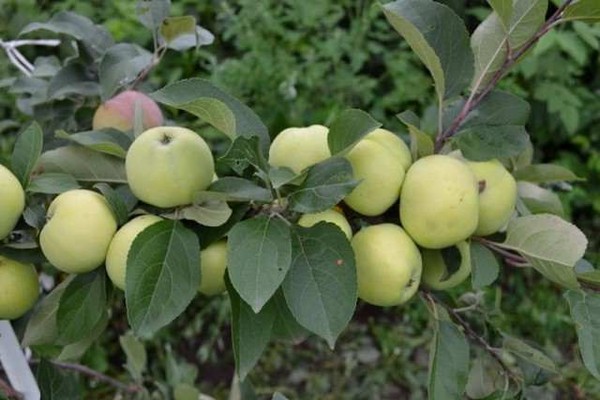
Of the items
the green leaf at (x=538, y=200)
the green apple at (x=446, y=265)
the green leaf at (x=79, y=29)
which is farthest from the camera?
the green leaf at (x=79, y=29)

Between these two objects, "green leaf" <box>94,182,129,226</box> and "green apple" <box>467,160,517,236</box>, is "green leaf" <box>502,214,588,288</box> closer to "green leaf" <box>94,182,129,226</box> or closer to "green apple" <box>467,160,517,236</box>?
"green apple" <box>467,160,517,236</box>

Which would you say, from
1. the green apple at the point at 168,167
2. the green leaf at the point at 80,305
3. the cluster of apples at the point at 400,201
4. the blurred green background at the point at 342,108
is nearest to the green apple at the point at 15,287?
the green leaf at the point at 80,305

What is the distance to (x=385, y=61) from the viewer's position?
226 cm

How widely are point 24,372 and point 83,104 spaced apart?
361 millimetres

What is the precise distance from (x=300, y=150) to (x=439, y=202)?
120 millimetres

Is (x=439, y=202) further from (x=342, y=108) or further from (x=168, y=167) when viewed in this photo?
(x=342, y=108)

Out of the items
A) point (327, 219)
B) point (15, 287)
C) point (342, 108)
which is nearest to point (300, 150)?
point (327, 219)

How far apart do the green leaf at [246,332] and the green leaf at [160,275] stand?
39 millimetres

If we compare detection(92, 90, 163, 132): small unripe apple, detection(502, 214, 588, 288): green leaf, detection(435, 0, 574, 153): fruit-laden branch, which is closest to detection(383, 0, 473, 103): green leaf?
detection(435, 0, 574, 153): fruit-laden branch

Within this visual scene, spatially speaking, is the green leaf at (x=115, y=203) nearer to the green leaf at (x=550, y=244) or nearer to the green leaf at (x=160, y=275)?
the green leaf at (x=160, y=275)

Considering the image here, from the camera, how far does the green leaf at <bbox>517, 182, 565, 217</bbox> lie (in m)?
0.81

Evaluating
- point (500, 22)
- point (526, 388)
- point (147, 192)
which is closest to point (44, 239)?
point (147, 192)

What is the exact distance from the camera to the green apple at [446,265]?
0.65 metres

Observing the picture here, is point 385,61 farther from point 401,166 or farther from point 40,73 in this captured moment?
point 401,166
